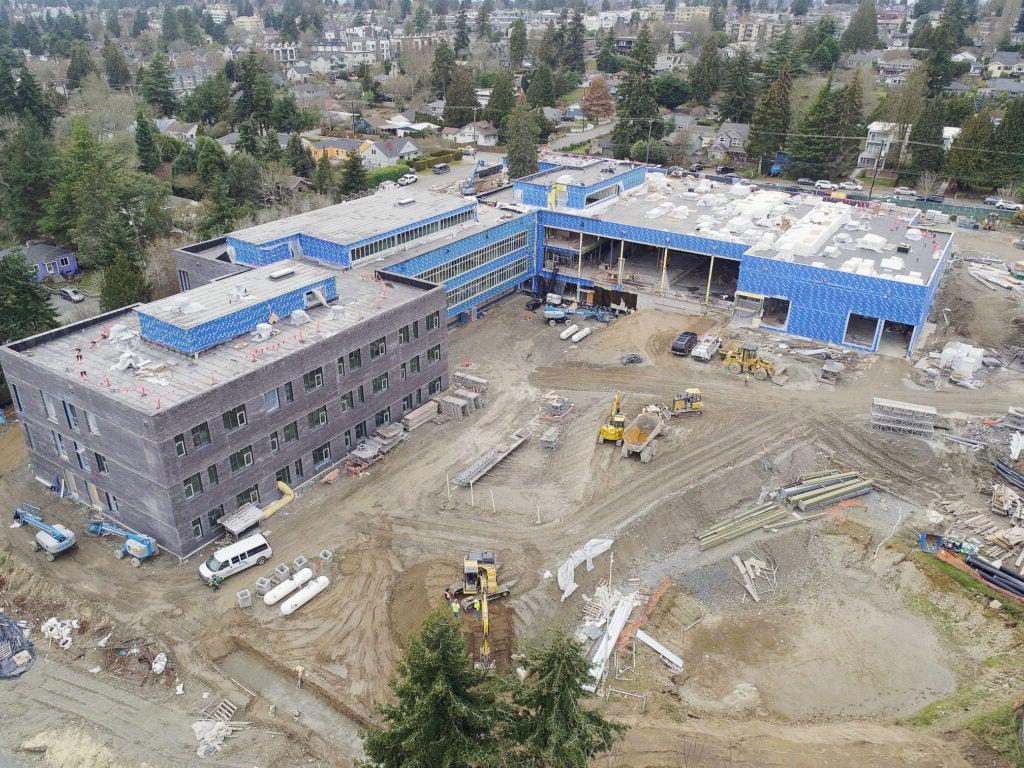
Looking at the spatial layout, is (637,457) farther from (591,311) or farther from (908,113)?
(908,113)

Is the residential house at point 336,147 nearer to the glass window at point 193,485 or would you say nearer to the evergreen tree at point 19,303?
the evergreen tree at point 19,303

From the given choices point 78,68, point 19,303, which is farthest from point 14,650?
point 78,68

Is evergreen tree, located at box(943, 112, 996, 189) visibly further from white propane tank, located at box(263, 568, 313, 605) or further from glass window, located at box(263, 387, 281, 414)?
white propane tank, located at box(263, 568, 313, 605)

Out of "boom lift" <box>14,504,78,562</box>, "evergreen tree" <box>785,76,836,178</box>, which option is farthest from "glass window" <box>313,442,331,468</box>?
"evergreen tree" <box>785,76,836,178</box>

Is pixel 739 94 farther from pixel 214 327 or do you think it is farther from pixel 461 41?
pixel 214 327

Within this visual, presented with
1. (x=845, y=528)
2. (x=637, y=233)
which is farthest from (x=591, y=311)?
(x=845, y=528)

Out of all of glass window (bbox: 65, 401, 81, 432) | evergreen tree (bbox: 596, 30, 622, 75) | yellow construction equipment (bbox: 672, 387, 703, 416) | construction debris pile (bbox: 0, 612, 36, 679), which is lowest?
construction debris pile (bbox: 0, 612, 36, 679)
